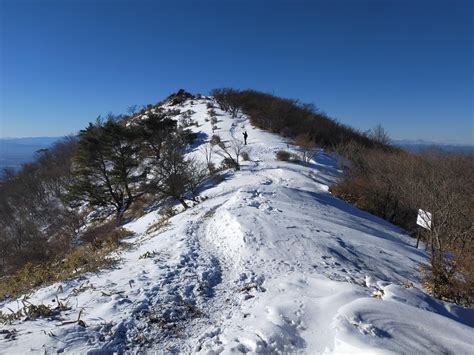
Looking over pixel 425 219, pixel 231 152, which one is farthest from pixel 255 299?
pixel 231 152

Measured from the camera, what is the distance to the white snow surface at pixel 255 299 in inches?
176

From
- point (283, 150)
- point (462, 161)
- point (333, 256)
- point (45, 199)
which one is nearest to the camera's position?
point (333, 256)

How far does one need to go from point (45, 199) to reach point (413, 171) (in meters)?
45.4

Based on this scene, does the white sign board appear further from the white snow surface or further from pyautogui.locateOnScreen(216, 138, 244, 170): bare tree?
pyautogui.locateOnScreen(216, 138, 244, 170): bare tree

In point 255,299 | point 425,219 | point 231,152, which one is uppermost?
point 231,152

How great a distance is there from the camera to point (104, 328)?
16.6 feet

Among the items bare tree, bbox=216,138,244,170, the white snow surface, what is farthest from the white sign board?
bare tree, bbox=216,138,244,170

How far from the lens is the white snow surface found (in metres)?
4.47

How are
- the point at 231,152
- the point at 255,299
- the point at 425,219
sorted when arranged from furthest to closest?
1. the point at 231,152
2. the point at 425,219
3. the point at 255,299

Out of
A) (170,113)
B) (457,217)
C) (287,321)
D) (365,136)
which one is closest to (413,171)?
(457,217)

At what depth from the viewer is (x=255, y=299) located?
610 centimetres

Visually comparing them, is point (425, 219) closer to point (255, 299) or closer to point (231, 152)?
point (255, 299)

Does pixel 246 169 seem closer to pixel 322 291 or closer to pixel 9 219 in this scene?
pixel 322 291

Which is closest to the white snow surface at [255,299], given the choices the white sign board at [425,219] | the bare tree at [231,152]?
the white sign board at [425,219]
